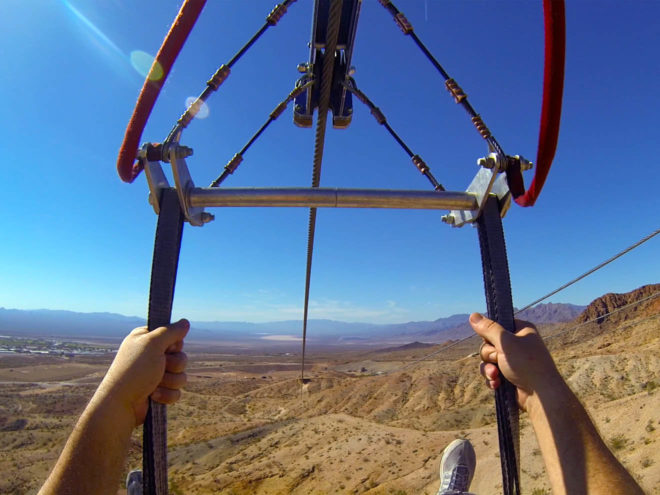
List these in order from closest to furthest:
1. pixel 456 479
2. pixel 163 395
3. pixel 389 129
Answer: pixel 163 395 → pixel 389 129 → pixel 456 479

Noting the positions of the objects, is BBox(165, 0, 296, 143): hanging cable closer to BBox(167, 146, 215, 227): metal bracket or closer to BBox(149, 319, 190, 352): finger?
BBox(167, 146, 215, 227): metal bracket

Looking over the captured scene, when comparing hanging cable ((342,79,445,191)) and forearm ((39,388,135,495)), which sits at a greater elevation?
hanging cable ((342,79,445,191))

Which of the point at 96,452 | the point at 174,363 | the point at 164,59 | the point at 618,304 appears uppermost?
the point at 618,304

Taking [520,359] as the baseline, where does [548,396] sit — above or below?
below

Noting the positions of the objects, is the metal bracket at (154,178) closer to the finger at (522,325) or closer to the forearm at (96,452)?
the forearm at (96,452)

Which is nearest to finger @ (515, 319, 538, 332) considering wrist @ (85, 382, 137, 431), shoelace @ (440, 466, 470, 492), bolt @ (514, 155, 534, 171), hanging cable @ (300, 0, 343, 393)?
bolt @ (514, 155, 534, 171)

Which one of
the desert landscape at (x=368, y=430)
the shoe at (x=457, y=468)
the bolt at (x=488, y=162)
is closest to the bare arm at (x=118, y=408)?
the bolt at (x=488, y=162)

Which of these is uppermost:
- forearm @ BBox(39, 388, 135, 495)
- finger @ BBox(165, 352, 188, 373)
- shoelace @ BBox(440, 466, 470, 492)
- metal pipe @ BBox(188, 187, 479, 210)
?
metal pipe @ BBox(188, 187, 479, 210)

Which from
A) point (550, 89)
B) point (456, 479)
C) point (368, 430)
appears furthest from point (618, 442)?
point (550, 89)

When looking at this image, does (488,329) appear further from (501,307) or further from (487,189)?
(487,189)
